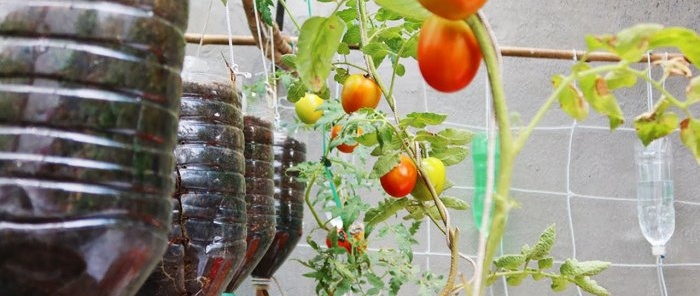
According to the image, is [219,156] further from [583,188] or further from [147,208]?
[583,188]

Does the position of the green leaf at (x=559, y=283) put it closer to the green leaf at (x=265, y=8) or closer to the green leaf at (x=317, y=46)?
the green leaf at (x=317, y=46)

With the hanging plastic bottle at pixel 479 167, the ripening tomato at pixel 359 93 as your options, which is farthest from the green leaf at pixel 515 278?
the hanging plastic bottle at pixel 479 167

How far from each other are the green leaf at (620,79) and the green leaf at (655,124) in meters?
0.03

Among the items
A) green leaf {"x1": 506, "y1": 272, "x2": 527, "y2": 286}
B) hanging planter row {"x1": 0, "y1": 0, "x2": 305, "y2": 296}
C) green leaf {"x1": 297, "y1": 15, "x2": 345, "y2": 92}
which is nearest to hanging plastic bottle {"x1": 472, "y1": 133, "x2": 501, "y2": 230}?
green leaf {"x1": 506, "y1": 272, "x2": 527, "y2": 286}

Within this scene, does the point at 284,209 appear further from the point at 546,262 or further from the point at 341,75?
the point at 546,262

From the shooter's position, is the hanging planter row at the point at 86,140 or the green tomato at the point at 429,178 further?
the green tomato at the point at 429,178

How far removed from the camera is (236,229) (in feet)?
2.25

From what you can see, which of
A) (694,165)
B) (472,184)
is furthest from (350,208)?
(694,165)

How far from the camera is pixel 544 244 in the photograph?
70 cm

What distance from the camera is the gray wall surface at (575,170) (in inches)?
95.4

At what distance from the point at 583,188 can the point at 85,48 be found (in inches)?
89.5

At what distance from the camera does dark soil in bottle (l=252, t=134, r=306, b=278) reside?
128 centimetres

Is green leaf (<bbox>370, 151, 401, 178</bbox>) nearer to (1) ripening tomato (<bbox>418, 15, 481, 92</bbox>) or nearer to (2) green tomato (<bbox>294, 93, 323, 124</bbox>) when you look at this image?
(1) ripening tomato (<bbox>418, 15, 481, 92</bbox>)

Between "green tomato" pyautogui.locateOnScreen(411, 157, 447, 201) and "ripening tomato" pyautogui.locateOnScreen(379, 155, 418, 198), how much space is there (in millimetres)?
25
